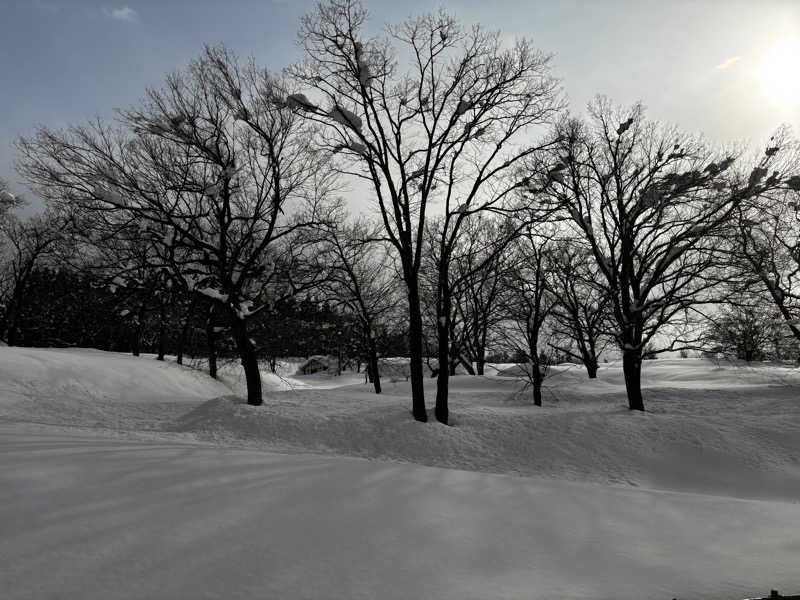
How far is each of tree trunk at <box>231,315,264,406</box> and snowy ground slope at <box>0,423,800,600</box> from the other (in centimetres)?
735

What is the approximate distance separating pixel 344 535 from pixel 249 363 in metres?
10.1

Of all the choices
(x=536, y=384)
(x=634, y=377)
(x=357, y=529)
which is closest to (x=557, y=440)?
(x=634, y=377)

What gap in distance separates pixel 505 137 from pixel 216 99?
8300 mm

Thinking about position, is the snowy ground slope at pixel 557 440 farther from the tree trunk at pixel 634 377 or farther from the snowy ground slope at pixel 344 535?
the snowy ground slope at pixel 344 535

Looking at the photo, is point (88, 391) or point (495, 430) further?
point (88, 391)

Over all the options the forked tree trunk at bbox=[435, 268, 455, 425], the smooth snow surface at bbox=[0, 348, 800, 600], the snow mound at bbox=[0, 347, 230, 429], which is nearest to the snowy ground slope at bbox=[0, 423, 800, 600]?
the smooth snow surface at bbox=[0, 348, 800, 600]

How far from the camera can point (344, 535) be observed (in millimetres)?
3172

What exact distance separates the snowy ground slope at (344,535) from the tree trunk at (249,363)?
7350mm

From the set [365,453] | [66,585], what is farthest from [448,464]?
[66,585]

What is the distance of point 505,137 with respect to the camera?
11.8 m

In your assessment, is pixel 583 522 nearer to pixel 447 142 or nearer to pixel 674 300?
pixel 447 142

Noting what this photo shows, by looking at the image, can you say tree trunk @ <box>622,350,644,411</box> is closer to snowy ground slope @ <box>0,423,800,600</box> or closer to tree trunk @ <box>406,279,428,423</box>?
tree trunk @ <box>406,279,428,423</box>

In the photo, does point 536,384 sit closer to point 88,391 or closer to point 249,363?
point 249,363

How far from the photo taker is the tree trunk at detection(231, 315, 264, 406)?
12250mm
